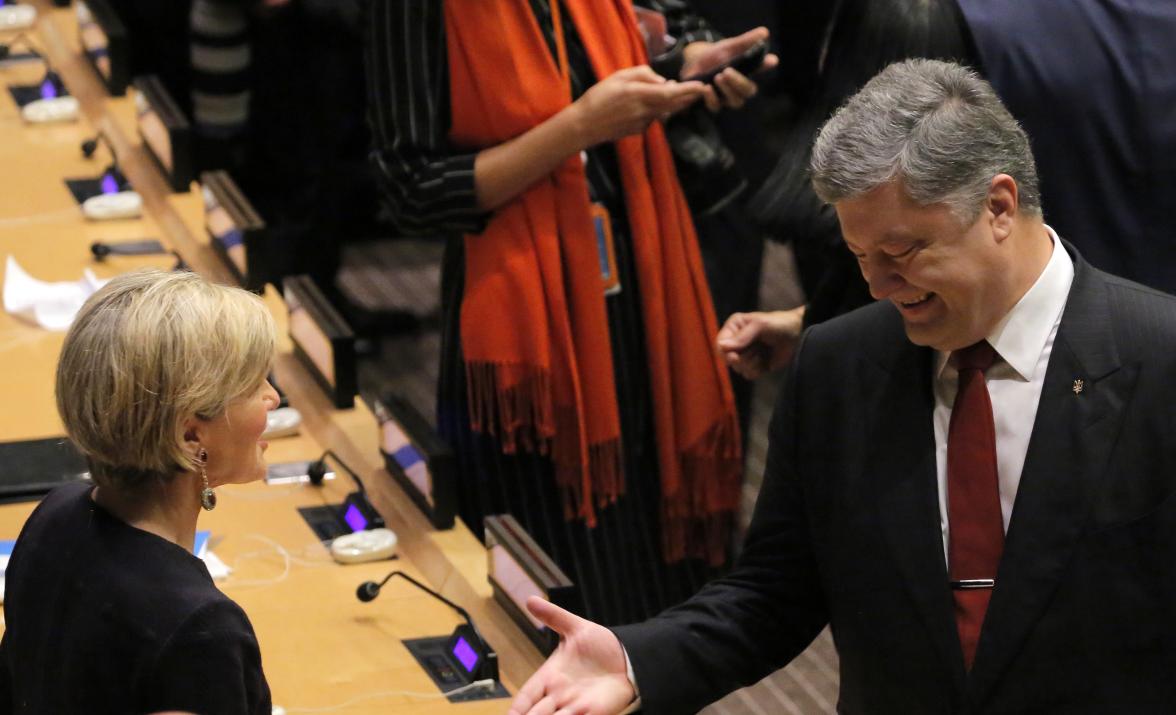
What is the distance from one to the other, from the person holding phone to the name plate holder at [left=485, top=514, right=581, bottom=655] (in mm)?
364

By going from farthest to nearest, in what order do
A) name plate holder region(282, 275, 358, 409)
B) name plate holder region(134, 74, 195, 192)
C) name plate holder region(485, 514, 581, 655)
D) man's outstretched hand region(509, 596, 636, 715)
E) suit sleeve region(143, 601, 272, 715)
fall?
name plate holder region(134, 74, 195, 192)
name plate holder region(282, 275, 358, 409)
name plate holder region(485, 514, 581, 655)
man's outstretched hand region(509, 596, 636, 715)
suit sleeve region(143, 601, 272, 715)

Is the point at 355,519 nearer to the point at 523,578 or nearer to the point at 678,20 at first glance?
the point at 523,578

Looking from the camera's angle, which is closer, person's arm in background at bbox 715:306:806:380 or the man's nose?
the man's nose

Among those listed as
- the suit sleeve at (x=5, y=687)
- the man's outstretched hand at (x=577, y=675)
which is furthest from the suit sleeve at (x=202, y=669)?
the man's outstretched hand at (x=577, y=675)

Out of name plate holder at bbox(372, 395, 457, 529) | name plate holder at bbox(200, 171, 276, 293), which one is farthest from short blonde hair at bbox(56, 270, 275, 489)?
name plate holder at bbox(200, 171, 276, 293)

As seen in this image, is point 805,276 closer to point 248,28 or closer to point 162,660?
point 162,660

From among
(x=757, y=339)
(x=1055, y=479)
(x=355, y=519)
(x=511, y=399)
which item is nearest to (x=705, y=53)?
(x=757, y=339)

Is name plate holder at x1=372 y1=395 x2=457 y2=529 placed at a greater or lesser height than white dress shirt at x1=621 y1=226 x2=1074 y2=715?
lesser

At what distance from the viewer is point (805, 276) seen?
3.57 metres

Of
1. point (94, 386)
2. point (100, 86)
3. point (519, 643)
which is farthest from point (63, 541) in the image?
point (100, 86)

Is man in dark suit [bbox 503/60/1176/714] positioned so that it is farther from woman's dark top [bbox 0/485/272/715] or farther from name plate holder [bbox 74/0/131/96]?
name plate holder [bbox 74/0/131/96]

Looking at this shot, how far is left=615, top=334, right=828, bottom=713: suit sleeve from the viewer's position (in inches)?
87.7

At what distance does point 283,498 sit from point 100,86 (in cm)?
211

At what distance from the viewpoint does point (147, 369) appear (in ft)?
→ 6.15
